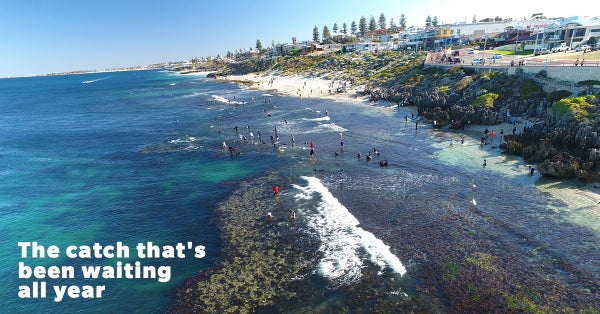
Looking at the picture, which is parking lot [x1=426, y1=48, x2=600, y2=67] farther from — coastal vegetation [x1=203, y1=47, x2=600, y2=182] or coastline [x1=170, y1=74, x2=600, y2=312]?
coastline [x1=170, y1=74, x2=600, y2=312]

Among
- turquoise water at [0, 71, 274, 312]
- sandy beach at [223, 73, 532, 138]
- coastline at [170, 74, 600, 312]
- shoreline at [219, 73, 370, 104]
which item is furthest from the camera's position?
shoreline at [219, 73, 370, 104]

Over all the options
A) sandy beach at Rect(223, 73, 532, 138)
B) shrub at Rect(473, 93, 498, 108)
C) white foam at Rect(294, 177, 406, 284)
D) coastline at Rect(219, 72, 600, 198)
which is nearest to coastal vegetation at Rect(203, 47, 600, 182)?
shrub at Rect(473, 93, 498, 108)

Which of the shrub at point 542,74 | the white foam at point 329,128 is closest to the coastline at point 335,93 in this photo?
the shrub at point 542,74

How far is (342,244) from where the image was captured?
25812 millimetres

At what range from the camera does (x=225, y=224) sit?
29578 mm

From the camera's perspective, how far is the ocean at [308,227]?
68.8 feet

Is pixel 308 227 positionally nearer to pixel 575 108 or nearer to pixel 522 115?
pixel 575 108

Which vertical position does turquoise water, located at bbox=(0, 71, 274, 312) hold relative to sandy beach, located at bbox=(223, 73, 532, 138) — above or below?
below

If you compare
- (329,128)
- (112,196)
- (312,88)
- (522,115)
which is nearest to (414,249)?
(112,196)

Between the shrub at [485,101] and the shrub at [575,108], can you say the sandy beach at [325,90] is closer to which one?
the shrub at [575,108]

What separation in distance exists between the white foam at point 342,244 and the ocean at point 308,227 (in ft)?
0.44

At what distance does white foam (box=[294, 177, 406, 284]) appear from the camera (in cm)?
2275

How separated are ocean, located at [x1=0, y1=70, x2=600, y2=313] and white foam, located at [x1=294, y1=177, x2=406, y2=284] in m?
0.13

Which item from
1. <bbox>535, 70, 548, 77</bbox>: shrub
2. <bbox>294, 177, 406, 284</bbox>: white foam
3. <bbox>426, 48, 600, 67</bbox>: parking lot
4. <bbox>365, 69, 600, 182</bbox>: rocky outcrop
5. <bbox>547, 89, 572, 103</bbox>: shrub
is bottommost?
<bbox>294, 177, 406, 284</bbox>: white foam
